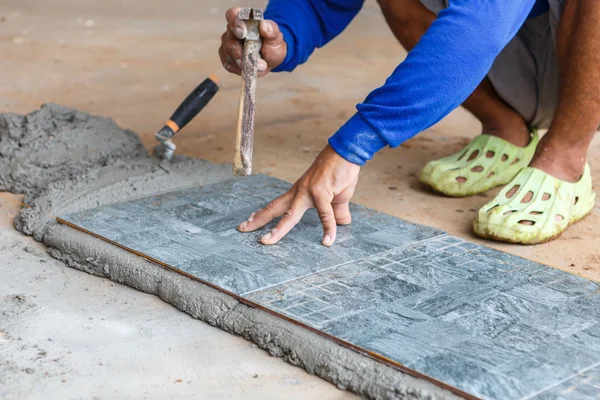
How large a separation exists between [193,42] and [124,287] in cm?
303

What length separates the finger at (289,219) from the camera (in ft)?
6.25

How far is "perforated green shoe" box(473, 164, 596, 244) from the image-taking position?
82.6 inches

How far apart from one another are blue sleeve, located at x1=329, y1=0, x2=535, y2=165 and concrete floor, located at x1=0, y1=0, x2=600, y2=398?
479 millimetres

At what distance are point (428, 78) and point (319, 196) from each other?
0.38 metres

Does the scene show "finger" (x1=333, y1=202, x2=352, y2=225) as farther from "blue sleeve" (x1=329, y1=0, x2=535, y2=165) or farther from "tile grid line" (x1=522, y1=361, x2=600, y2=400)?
"tile grid line" (x1=522, y1=361, x2=600, y2=400)

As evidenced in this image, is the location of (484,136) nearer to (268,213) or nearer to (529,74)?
(529,74)

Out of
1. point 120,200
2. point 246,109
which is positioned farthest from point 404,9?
point 120,200

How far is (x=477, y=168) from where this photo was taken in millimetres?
2514

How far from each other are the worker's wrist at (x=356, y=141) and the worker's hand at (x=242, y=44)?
0.42 meters

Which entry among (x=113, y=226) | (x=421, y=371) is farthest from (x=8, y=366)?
(x=421, y=371)

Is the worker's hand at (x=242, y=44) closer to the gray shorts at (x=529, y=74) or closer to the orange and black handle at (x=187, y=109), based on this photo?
the orange and black handle at (x=187, y=109)

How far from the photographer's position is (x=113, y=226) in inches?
79.8

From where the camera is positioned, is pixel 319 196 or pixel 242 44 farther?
pixel 242 44

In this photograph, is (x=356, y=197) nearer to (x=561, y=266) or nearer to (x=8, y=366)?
(x=561, y=266)
